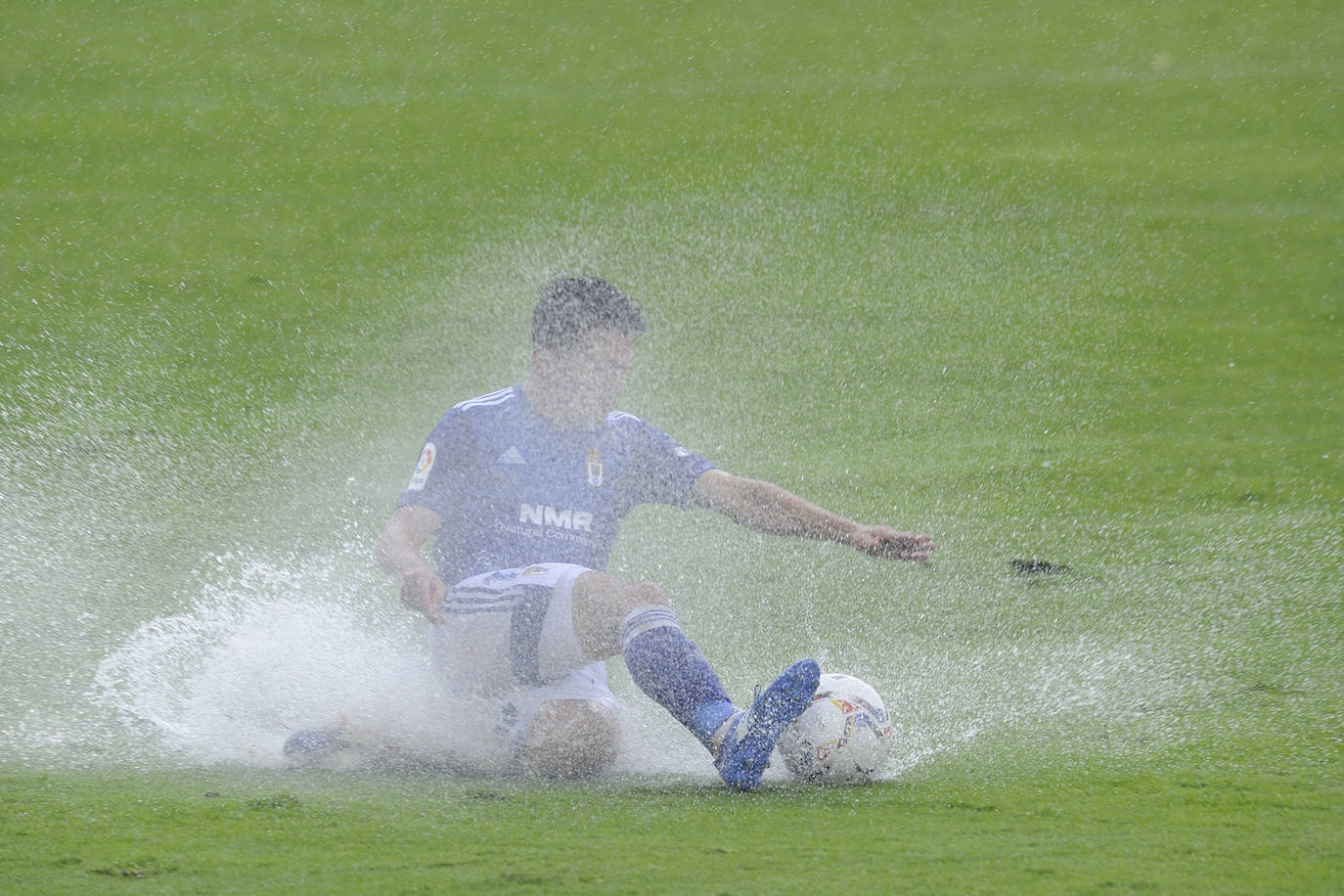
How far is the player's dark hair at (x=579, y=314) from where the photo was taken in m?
5.74

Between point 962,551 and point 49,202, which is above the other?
point 49,202

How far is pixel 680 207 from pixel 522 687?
32.3 feet

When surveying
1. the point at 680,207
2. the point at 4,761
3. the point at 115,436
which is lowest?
the point at 4,761

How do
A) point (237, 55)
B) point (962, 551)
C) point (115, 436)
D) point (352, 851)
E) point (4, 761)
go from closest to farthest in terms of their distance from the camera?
point (352, 851)
point (4, 761)
point (962, 551)
point (115, 436)
point (237, 55)

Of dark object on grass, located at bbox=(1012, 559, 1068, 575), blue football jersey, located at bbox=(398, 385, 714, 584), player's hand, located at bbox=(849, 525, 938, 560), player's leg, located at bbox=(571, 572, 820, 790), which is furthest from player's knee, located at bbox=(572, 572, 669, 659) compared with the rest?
dark object on grass, located at bbox=(1012, 559, 1068, 575)

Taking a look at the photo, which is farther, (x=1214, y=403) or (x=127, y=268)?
(x=127, y=268)

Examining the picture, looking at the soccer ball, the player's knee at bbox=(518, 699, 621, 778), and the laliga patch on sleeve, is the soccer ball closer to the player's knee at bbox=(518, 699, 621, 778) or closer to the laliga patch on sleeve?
the player's knee at bbox=(518, 699, 621, 778)

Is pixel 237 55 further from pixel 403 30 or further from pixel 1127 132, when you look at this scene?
pixel 1127 132

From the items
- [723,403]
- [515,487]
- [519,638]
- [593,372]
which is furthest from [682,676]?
[723,403]

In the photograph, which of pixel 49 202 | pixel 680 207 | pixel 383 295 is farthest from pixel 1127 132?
pixel 49 202

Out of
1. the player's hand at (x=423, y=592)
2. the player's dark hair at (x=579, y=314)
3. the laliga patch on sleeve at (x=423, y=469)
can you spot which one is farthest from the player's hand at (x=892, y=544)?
the laliga patch on sleeve at (x=423, y=469)

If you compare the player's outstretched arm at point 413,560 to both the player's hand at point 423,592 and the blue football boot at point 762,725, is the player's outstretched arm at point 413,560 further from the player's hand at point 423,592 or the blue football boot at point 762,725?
the blue football boot at point 762,725

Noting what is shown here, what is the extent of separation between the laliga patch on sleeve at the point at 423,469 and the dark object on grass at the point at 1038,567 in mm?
3621

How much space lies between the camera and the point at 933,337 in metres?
12.5
